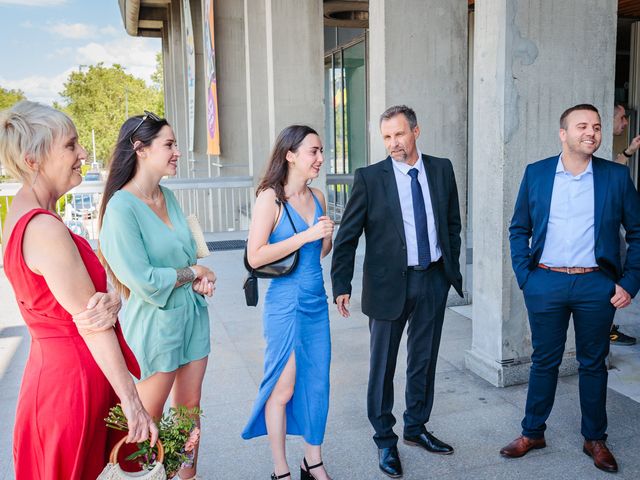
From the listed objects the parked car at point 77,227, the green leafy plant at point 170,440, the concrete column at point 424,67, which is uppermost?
the concrete column at point 424,67

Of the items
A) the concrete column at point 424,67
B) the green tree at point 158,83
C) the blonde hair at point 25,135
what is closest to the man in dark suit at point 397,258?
the blonde hair at point 25,135

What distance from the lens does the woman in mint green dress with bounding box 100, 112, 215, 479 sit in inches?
107

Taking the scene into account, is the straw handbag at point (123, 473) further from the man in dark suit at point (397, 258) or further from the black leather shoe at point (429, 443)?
the black leather shoe at point (429, 443)

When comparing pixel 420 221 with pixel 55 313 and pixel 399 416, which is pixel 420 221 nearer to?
pixel 399 416

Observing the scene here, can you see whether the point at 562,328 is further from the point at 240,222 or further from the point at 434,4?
the point at 240,222

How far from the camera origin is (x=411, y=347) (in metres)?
3.82

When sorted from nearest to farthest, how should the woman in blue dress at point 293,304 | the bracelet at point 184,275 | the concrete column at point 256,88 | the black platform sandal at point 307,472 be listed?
the bracelet at point 184,275, the woman in blue dress at point 293,304, the black platform sandal at point 307,472, the concrete column at point 256,88

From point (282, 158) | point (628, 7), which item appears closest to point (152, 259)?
point (282, 158)

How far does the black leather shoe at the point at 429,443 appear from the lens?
3.83 m

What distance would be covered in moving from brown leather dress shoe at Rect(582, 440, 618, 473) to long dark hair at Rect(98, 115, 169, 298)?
2.94m

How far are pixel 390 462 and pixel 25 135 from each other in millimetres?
2646

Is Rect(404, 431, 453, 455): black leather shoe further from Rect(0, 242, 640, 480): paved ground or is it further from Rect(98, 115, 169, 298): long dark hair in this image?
Rect(98, 115, 169, 298): long dark hair

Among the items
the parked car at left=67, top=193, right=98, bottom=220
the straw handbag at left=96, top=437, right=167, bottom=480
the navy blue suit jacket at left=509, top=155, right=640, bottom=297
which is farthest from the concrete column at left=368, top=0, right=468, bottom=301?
the parked car at left=67, top=193, right=98, bottom=220

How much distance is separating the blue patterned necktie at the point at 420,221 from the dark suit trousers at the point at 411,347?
3.7 inches
